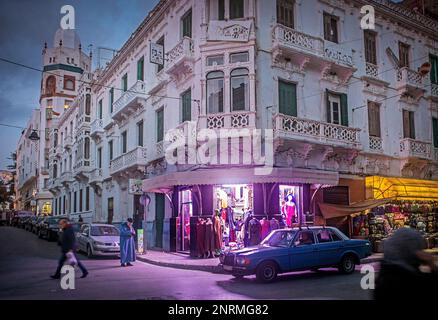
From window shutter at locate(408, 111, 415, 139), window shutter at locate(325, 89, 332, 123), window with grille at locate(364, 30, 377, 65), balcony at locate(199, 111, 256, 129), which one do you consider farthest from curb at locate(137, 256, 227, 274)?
window shutter at locate(408, 111, 415, 139)

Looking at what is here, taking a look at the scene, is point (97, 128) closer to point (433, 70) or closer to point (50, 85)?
point (433, 70)

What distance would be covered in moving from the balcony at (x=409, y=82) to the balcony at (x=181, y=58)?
10.9 m

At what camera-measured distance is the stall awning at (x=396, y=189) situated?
18797mm

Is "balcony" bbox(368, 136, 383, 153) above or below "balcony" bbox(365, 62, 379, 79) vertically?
below

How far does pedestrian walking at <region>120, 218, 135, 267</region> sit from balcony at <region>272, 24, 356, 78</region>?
8.83 m

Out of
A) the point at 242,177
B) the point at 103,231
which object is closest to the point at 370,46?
the point at 242,177

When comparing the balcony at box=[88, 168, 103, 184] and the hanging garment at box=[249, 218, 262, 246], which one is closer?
the hanging garment at box=[249, 218, 262, 246]

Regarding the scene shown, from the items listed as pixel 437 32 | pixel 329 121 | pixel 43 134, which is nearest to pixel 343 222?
pixel 329 121

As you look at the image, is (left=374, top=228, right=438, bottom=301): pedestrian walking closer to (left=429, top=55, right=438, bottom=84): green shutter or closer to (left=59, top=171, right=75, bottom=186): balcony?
(left=429, top=55, right=438, bottom=84): green shutter

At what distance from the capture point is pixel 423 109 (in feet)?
74.9

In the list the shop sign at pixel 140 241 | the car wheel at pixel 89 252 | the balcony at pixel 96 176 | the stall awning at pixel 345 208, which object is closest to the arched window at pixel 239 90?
A: the stall awning at pixel 345 208

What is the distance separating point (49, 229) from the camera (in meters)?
26.7

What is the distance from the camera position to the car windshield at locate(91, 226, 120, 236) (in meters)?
18.5

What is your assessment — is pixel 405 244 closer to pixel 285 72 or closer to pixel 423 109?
pixel 285 72
